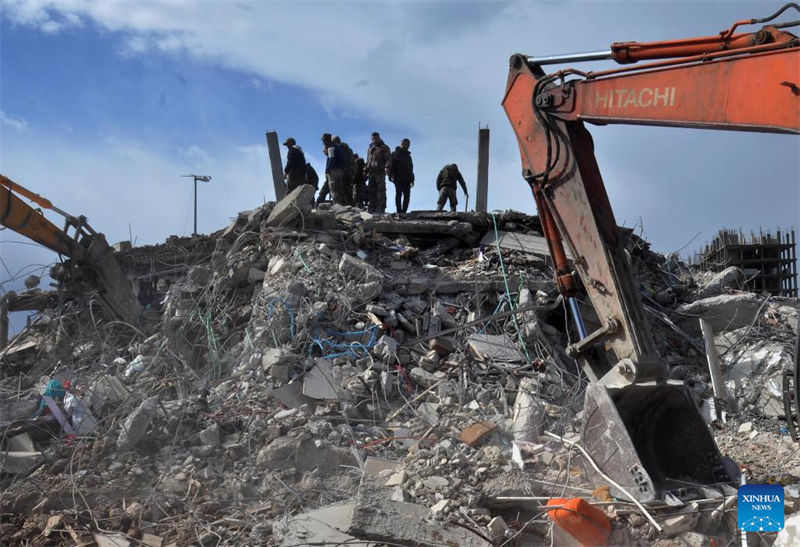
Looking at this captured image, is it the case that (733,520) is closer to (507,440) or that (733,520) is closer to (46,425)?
(507,440)

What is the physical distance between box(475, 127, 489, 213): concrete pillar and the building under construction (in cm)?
419

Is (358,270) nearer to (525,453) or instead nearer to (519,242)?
(519,242)

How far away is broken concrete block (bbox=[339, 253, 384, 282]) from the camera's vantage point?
8.73 meters

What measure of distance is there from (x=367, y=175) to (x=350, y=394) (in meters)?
6.32

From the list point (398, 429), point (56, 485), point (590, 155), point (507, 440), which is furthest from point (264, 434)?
point (590, 155)

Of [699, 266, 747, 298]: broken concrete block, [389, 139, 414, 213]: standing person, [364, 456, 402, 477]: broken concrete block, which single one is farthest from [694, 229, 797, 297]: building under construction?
[364, 456, 402, 477]: broken concrete block

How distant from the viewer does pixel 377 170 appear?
40.9ft

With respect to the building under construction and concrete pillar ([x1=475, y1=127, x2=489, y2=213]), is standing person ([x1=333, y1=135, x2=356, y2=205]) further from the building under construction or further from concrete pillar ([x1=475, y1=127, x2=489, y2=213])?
the building under construction

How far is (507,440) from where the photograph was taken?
6.44 meters

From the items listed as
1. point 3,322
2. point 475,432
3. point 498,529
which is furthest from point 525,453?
point 3,322

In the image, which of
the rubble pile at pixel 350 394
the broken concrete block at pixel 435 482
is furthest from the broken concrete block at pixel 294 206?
the broken concrete block at pixel 435 482

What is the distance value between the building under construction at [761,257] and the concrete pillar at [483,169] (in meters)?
4.19

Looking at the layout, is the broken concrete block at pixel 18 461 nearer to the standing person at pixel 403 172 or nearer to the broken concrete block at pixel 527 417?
the broken concrete block at pixel 527 417

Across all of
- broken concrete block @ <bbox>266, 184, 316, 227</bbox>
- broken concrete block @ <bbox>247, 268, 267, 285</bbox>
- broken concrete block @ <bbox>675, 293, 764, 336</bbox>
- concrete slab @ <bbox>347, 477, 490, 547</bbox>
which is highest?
broken concrete block @ <bbox>266, 184, 316, 227</bbox>
